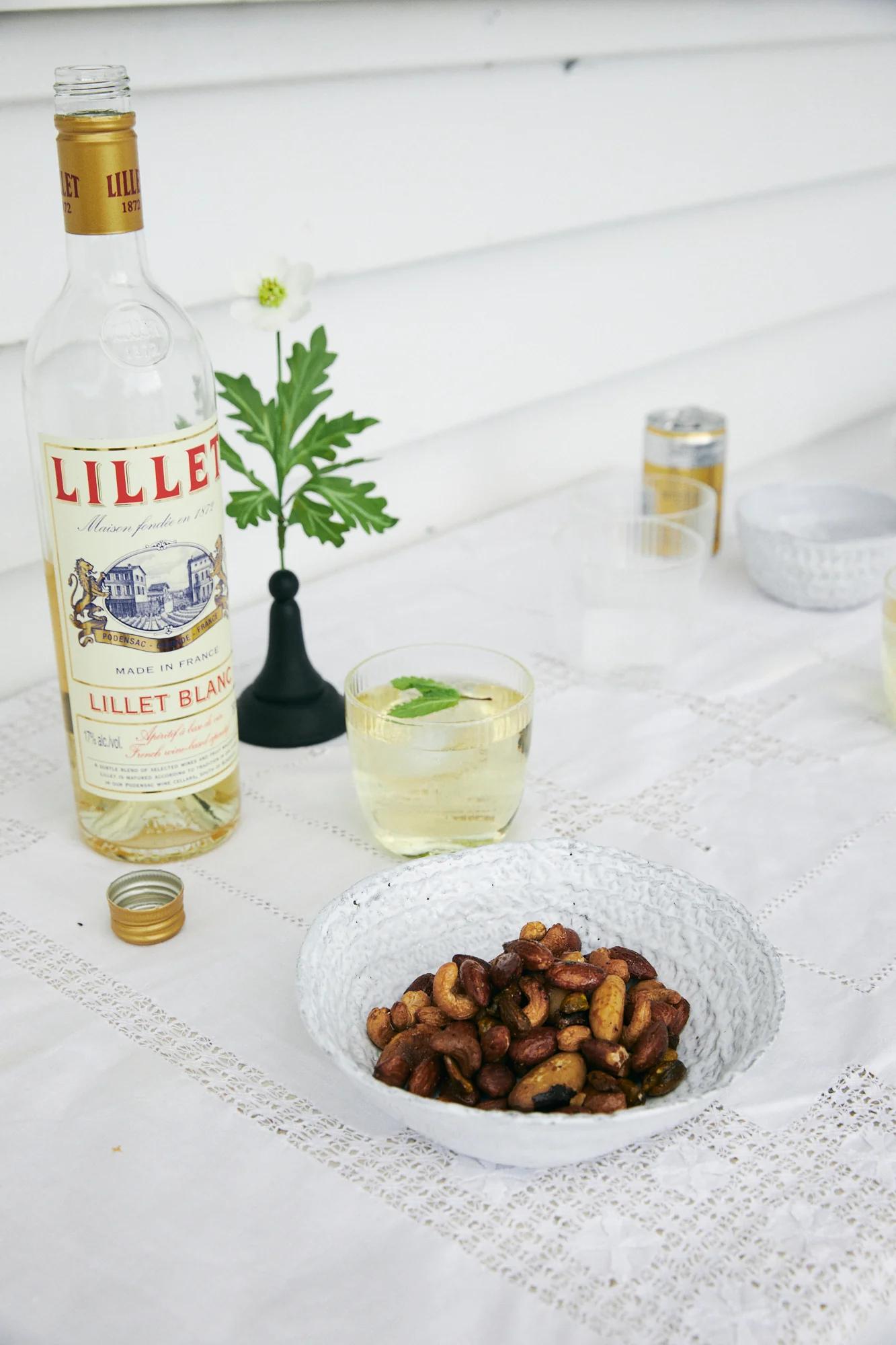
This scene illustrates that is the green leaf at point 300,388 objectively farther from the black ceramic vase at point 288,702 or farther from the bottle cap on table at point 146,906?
the bottle cap on table at point 146,906

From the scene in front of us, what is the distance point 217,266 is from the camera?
1007mm

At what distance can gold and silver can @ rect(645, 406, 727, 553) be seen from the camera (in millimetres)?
1162

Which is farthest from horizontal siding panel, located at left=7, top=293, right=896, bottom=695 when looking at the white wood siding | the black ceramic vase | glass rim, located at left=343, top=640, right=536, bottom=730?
glass rim, located at left=343, top=640, right=536, bottom=730

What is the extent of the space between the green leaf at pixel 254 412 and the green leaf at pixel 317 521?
35mm

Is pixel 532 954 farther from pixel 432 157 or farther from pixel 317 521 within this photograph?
pixel 432 157

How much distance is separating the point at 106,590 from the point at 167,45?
49cm

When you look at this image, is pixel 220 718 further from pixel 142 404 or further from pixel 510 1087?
pixel 510 1087

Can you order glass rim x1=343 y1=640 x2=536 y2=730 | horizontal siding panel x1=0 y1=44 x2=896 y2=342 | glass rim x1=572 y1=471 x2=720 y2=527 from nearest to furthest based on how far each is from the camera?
glass rim x1=343 y1=640 x2=536 y2=730 → horizontal siding panel x1=0 y1=44 x2=896 y2=342 → glass rim x1=572 y1=471 x2=720 y2=527

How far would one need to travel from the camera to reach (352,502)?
31.4 inches

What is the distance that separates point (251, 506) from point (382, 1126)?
0.40m

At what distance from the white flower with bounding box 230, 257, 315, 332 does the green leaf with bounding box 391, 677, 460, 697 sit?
22cm

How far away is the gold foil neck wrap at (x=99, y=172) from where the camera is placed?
572 millimetres

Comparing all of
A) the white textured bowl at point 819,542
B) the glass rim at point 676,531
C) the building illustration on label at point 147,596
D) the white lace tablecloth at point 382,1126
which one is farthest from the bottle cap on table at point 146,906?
the white textured bowl at point 819,542

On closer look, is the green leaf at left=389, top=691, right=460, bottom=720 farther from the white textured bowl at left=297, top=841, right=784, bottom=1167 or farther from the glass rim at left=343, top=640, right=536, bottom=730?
the white textured bowl at left=297, top=841, right=784, bottom=1167
